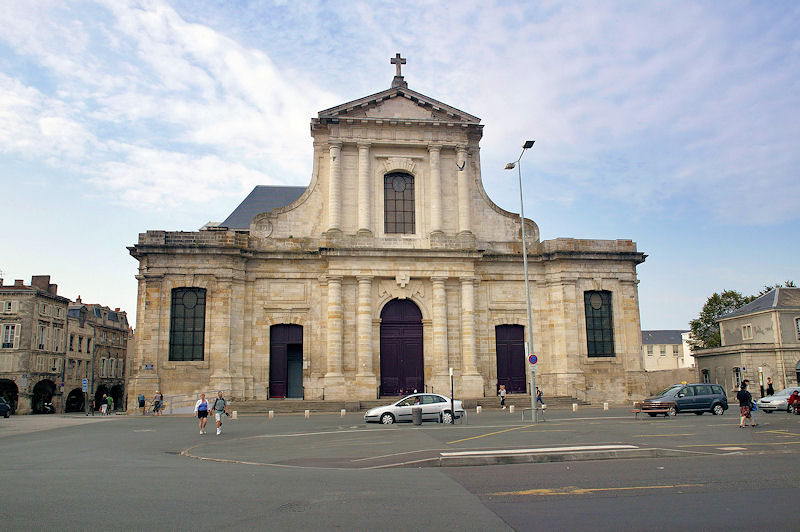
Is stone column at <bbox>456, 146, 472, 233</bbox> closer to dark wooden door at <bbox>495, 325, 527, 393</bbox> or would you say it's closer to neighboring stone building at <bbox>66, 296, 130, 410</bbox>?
dark wooden door at <bbox>495, 325, 527, 393</bbox>

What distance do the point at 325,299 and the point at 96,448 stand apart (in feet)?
57.3

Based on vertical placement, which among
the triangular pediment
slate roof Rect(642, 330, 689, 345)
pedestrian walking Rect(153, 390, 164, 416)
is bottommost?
pedestrian walking Rect(153, 390, 164, 416)

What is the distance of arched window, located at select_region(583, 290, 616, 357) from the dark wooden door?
3.76 m

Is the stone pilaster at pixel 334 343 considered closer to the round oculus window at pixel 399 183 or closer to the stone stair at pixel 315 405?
the stone stair at pixel 315 405

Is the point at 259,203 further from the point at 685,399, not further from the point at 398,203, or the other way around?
the point at 685,399

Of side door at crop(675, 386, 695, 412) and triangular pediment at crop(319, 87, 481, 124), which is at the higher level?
triangular pediment at crop(319, 87, 481, 124)

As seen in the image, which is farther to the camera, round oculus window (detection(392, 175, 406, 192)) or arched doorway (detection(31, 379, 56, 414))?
arched doorway (detection(31, 379, 56, 414))

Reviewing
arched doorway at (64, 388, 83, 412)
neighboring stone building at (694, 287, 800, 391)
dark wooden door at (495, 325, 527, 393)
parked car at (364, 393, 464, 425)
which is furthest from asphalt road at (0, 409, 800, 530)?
arched doorway at (64, 388, 83, 412)

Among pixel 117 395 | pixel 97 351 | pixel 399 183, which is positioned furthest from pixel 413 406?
pixel 117 395

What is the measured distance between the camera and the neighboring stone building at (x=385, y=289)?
1268 inches

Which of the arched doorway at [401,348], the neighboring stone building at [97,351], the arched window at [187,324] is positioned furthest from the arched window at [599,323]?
the neighboring stone building at [97,351]

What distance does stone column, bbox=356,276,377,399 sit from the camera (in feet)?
105

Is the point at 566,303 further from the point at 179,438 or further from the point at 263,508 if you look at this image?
the point at 263,508

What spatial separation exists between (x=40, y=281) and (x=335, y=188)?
116ft
